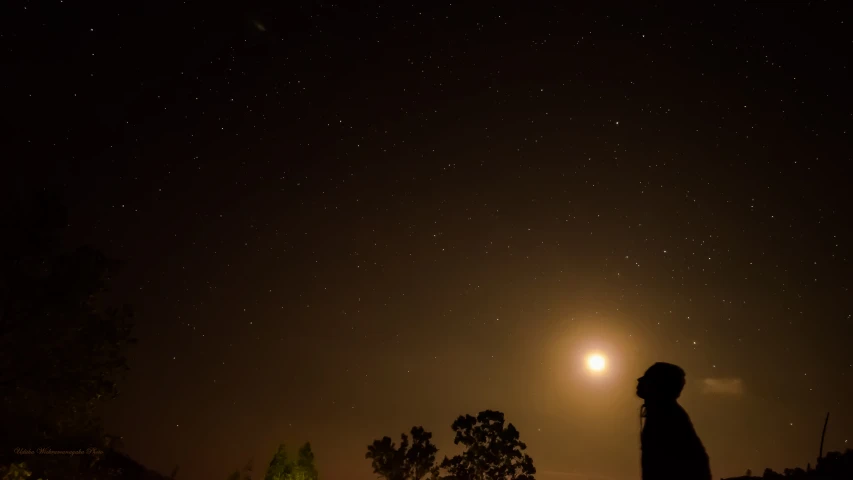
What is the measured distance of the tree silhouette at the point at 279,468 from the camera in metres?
44.2

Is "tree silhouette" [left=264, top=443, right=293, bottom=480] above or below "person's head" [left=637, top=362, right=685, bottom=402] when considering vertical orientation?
above

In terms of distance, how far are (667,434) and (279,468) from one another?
47.7m

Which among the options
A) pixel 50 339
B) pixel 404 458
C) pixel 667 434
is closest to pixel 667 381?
pixel 667 434

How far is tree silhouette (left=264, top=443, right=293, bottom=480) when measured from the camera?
4425cm

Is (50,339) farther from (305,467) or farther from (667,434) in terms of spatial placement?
(305,467)

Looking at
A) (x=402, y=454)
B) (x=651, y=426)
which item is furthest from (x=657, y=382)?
(x=402, y=454)

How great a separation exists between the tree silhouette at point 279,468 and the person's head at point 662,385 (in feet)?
155

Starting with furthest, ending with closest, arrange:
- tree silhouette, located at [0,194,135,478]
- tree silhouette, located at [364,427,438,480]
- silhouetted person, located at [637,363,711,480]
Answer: tree silhouette, located at [364,427,438,480] < tree silhouette, located at [0,194,135,478] < silhouetted person, located at [637,363,711,480]

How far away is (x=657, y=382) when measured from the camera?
3.45 meters

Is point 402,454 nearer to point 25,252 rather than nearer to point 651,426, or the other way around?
point 25,252

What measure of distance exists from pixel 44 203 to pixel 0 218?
2.58ft

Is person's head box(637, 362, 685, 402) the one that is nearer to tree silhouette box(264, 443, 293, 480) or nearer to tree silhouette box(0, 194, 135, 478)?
tree silhouette box(0, 194, 135, 478)

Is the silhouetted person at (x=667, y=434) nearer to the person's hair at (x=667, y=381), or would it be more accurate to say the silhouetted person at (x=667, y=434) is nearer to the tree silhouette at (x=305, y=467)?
the person's hair at (x=667, y=381)

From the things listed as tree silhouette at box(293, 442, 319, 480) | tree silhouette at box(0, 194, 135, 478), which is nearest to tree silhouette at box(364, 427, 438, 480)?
tree silhouette at box(293, 442, 319, 480)
